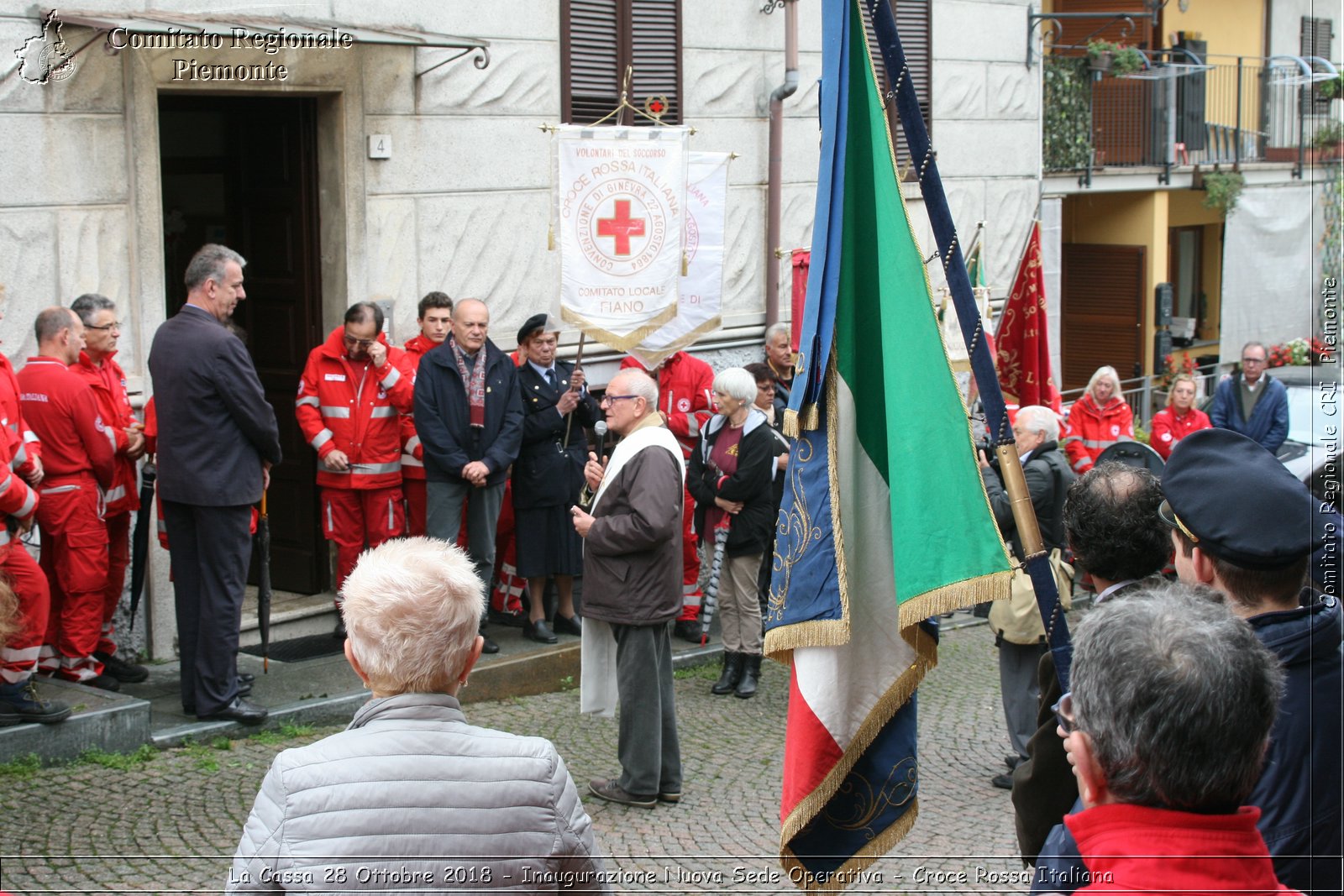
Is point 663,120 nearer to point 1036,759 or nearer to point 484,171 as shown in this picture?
point 484,171

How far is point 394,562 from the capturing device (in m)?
3.08

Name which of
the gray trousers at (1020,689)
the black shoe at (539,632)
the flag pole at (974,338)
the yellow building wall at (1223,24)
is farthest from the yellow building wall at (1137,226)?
the flag pole at (974,338)

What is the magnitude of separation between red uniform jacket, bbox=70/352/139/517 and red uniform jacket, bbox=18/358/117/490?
0.49ft

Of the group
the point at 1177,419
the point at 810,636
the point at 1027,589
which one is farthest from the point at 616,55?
the point at 810,636

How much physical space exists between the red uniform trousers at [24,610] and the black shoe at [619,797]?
103 inches

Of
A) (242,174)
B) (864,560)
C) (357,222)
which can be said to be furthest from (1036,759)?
(242,174)

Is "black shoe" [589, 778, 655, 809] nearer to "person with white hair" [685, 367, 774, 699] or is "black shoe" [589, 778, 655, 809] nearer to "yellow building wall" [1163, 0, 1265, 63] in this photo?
"person with white hair" [685, 367, 774, 699]

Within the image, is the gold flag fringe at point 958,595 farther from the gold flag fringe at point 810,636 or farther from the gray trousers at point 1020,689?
the gray trousers at point 1020,689

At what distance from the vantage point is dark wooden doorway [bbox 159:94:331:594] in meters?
9.79

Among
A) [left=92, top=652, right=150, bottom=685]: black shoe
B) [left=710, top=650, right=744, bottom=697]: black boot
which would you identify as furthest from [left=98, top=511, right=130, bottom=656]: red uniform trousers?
[left=710, top=650, right=744, bottom=697]: black boot

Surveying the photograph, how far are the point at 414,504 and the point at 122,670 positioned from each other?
2.00 m

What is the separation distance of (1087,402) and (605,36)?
15.8 ft

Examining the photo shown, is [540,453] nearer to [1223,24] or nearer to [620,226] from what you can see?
[620,226]

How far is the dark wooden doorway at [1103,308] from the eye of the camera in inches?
789
